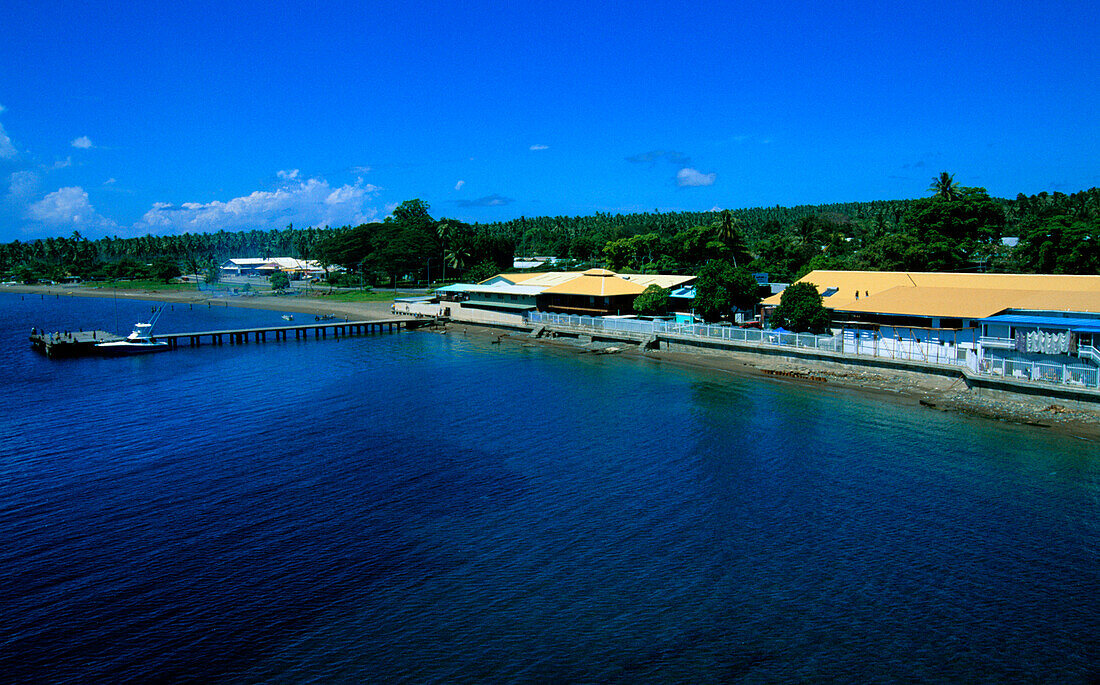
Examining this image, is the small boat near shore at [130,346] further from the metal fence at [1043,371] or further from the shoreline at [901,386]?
the metal fence at [1043,371]

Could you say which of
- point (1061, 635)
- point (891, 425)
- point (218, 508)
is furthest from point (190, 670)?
point (891, 425)

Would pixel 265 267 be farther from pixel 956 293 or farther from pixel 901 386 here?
pixel 901 386

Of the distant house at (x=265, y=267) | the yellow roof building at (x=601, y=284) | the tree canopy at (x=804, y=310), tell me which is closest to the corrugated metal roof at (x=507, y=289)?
the yellow roof building at (x=601, y=284)

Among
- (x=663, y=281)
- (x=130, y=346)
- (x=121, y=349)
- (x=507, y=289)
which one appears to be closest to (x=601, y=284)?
(x=663, y=281)

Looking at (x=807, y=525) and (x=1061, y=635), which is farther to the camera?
(x=807, y=525)

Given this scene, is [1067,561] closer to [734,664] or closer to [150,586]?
[734,664]

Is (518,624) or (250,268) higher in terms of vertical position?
(250,268)
